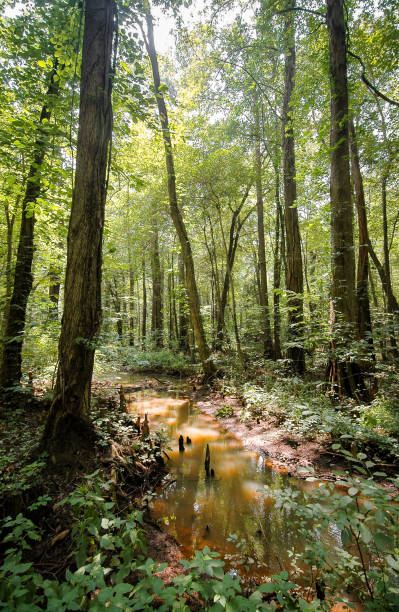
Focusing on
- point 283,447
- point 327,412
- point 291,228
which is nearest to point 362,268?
point 291,228

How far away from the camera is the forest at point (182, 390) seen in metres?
2.02

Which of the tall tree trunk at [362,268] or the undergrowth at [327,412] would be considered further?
the tall tree trunk at [362,268]

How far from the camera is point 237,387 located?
28.5ft

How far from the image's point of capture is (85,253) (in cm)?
353

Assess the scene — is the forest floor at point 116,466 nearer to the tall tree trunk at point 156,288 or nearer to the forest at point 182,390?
the forest at point 182,390

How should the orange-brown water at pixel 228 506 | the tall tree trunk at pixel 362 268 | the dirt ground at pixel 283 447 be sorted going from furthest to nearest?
1. the tall tree trunk at pixel 362 268
2. the dirt ground at pixel 283 447
3. the orange-brown water at pixel 228 506

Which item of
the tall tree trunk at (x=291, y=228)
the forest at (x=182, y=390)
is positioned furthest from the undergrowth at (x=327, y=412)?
the tall tree trunk at (x=291, y=228)

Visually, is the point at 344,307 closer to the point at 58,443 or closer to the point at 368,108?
the point at 58,443

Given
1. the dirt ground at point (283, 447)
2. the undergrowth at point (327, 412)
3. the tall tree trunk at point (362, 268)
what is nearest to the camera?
the undergrowth at point (327, 412)

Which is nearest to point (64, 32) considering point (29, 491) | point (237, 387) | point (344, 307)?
point (29, 491)

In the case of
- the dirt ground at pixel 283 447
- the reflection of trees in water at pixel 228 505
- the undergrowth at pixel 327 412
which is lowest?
the reflection of trees in water at pixel 228 505

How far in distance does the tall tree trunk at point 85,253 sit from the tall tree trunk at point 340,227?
14.6 ft

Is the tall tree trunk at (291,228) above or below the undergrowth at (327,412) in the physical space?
above

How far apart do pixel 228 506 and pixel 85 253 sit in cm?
412
